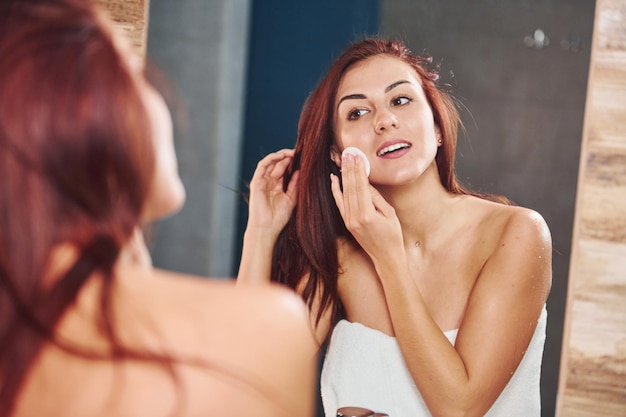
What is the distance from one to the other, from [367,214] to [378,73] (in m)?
0.19

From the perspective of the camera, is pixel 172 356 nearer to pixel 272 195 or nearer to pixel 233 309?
pixel 233 309

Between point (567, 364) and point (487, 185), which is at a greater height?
point (487, 185)

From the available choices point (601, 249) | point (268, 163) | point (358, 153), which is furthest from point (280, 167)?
point (601, 249)

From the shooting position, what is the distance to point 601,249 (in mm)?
975

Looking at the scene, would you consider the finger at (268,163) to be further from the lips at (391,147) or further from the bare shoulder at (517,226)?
the bare shoulder at (517,226)

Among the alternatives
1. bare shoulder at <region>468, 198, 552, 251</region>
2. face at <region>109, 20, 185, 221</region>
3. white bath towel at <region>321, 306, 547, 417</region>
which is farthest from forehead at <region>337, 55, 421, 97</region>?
face at <region>109, 20, 185, 221</region>

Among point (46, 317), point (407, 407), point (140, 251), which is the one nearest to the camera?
point (46, 317)

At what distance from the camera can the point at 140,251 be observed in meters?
0.57

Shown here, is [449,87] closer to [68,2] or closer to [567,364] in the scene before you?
[567,364]

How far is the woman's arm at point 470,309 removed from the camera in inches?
36.3

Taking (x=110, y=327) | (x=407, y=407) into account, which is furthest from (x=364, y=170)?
(x=110, y=327)

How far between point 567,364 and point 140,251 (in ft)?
2.16

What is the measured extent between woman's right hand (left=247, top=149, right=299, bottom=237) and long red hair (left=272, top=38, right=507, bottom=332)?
0.01 m

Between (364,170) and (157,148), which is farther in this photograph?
(364,170)
